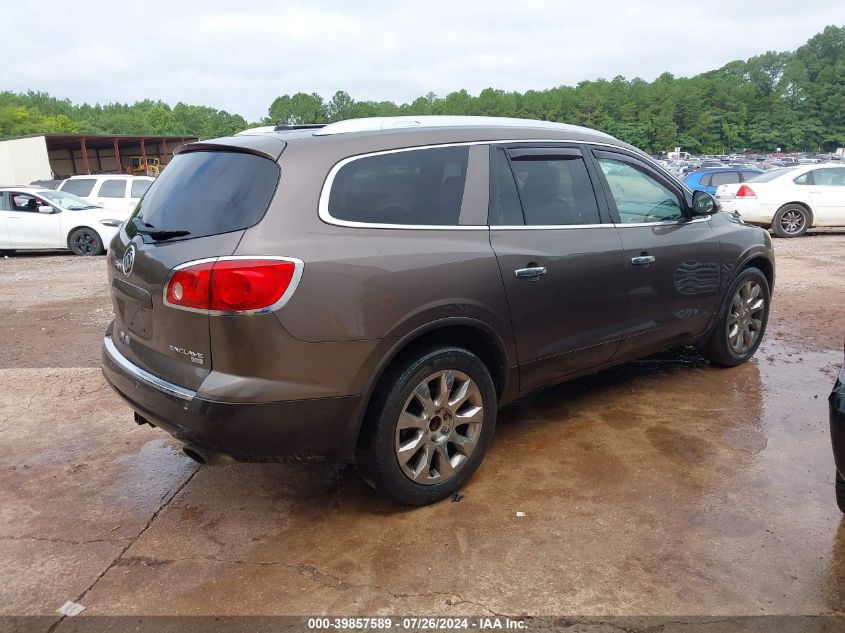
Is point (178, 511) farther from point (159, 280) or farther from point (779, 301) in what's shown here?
point (779, 301)

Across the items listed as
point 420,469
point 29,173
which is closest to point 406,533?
point 420,469

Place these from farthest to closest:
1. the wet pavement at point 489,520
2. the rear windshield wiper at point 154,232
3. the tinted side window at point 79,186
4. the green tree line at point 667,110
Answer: the green tree line at point 667,110 < the tinted side window at point 79,186 < the rear windshield wiper at point 154,232 < the wet pavement at point 489,520

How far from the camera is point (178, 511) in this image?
333 cm

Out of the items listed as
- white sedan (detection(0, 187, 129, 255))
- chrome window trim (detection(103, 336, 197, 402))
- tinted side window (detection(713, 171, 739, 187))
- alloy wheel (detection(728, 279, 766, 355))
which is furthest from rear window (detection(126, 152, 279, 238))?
tinted side window (detection(713, 171, 739, 187))

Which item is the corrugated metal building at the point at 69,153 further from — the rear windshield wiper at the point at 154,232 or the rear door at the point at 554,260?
the rear door at the point at 554,260

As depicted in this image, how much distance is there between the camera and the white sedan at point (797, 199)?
43.4 feet

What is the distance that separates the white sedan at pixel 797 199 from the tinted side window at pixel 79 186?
14.0 metres

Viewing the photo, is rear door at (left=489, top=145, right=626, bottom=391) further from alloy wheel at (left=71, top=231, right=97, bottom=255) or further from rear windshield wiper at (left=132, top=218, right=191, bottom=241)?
alloy wheel at (left=71, top=231, right=97, bottom=255)

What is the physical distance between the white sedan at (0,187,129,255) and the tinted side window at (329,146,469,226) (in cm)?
1162

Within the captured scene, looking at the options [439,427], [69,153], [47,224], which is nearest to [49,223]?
[47,224]

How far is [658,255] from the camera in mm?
4258

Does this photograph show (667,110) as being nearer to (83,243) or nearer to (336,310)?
(83,243)

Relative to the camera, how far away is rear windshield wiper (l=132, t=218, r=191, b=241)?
9.75ft

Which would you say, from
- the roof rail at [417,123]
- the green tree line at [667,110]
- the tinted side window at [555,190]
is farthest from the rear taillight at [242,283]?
the green tree line at [667,110]
